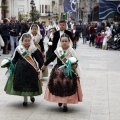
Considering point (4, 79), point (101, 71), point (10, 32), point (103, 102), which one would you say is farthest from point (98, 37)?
point (103, 102)

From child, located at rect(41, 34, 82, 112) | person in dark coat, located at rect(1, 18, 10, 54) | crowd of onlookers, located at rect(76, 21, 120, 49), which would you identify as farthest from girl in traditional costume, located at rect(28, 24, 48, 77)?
crowd of onlookers, located at rect(76, 21, 120, 49)

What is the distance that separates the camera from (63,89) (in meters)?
8.43

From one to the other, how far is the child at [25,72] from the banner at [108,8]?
27.1 meters

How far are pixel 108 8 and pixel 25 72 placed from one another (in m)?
27.8

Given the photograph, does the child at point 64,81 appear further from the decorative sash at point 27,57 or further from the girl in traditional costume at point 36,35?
the girl in traditional costume at point 36,35

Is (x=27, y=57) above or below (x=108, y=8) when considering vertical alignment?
below

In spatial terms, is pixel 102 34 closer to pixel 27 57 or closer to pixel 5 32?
pixel 5 32

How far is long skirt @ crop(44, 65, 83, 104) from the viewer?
8.43 metres

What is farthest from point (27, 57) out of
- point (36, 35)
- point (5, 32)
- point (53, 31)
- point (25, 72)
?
point (5, 32)

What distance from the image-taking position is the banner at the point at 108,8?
35.5 m

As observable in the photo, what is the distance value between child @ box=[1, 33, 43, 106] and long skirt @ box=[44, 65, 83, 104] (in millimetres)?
384

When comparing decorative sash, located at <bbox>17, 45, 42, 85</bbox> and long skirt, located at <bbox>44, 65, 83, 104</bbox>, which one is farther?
decorative sash, located at <bbox>17, 45, 42, 85</bbox>

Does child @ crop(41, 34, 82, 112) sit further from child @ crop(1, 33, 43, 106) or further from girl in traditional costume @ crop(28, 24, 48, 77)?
girl in traditional costume @ crop(28, 24, 48, 77)

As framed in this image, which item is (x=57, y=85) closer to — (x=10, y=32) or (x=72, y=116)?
(x=72, y=116)
